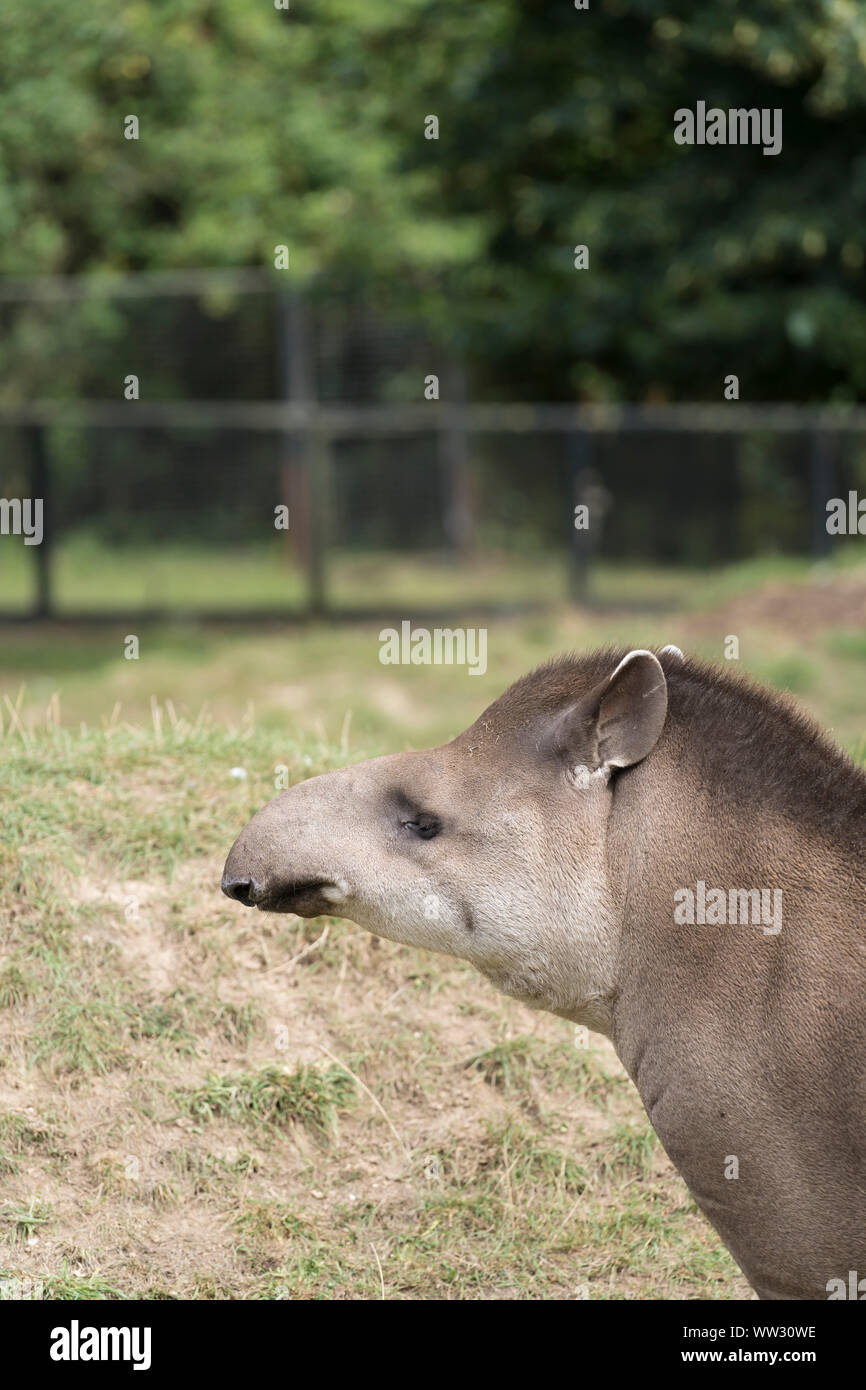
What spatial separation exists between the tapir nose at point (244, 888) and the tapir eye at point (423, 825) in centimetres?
36

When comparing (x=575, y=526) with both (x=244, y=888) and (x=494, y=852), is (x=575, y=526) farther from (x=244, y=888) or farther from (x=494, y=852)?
(x=244, y=888)

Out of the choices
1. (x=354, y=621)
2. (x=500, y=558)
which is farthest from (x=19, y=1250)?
(x=500, y=558)

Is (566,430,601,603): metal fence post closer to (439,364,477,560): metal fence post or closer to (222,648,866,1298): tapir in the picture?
(439,364,477,560): metal fence post

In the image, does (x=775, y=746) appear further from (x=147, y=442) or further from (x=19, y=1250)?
(x=147, y=442)

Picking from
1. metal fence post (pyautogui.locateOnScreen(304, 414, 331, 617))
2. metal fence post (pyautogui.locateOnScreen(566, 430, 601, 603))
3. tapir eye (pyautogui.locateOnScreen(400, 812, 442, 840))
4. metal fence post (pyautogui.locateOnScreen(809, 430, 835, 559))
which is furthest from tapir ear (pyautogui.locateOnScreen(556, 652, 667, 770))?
metal fence post (pyautogui.locateOnScreen(809, 430, 835, 559))

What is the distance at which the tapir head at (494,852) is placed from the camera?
3.46 meters

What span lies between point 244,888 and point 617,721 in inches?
35.2

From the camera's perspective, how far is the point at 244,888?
3.45 meters

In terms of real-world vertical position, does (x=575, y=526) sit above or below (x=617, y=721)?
above

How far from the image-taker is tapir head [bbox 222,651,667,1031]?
11.4 feet

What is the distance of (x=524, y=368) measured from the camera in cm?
2178

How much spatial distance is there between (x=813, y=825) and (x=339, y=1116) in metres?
2.16

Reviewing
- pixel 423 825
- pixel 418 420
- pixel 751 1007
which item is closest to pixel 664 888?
pixel 751 1007

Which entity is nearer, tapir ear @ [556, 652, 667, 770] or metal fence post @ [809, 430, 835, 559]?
tapir ear @ [556, 652, 667, 770]
